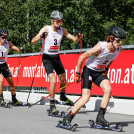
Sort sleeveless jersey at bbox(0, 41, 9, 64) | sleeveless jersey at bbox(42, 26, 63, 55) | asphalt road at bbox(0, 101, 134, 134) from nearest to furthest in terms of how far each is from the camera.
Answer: asphalt road at bbox(0, 101, 134, 134) < sleeveless jersey at bbox(42, 26, 63, 55) < sleeveless jersey at bbox(0, 41, 9, 64)

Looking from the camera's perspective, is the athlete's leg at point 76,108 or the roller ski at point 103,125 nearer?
the roller ski at point 103,125

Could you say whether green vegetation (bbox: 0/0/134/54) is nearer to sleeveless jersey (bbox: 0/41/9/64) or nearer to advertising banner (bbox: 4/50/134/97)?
advertising banner (bbox: 4/50/134/97)

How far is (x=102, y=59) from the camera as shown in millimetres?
7172

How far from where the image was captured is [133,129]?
7.27 meters

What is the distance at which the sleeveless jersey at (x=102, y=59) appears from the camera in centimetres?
702

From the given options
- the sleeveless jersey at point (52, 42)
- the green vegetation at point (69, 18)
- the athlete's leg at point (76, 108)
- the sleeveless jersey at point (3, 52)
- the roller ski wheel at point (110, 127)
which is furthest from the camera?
the green vegetation at point (69, 18)

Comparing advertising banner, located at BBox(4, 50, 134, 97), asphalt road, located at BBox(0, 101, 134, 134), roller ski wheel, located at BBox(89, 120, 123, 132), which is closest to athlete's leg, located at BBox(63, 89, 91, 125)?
asphalt road, located at BBox(0, 101, 134, 134)

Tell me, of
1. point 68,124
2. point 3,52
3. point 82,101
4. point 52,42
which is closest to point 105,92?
point 82,101

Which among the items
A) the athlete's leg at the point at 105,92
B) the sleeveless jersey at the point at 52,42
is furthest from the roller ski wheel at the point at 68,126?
the sleeveless jersey at the point at 52,42

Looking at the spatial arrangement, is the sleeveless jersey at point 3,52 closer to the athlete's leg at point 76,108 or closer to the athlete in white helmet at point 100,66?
the athlete in white helmet at point 100,66

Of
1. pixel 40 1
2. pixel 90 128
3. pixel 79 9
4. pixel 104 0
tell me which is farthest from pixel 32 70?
pixel 104 0

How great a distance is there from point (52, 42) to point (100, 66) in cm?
250

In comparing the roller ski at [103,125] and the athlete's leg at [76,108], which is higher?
the athlete's leg at [76,108]

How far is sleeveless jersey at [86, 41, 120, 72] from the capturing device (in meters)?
7.02
